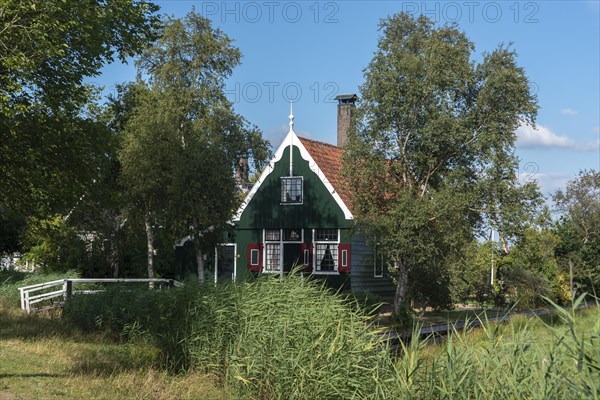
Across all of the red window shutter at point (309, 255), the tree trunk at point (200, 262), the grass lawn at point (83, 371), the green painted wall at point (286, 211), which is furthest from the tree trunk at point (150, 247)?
the grass lawn at point (83, 371)

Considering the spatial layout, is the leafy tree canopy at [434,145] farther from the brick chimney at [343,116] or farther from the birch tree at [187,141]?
the brick chimney at [343,116]

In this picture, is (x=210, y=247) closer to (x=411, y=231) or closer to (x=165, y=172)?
(x=165, y=172)

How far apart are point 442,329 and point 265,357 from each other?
904 cm

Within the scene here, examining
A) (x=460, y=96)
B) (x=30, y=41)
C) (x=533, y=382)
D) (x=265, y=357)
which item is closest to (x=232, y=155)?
(x=460, y=96)

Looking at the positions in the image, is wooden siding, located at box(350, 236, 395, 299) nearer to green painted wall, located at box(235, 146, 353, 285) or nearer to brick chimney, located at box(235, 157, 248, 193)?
green painted wall, located at box(235, 146, 353, 285)

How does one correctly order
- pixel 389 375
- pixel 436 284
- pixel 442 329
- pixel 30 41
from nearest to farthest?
pixel 389 375 → pixel 30 41 → pixel 442 329 → pixel 436 284

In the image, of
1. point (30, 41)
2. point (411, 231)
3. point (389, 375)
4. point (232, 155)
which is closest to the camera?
point (389, 375)

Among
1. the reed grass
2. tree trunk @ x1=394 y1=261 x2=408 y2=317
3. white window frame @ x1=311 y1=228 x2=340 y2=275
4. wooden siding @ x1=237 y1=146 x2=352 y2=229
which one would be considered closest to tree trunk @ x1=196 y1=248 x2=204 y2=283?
wooden siding @ x1=237 y1=146 x2=352 y2=229

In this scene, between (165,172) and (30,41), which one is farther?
(165,172)

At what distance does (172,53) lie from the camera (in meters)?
31.4

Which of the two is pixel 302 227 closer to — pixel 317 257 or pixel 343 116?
pixel 317 257

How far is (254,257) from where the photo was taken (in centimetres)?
3045

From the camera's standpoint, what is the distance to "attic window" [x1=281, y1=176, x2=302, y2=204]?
2967 cm

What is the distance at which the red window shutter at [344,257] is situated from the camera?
2794cm
